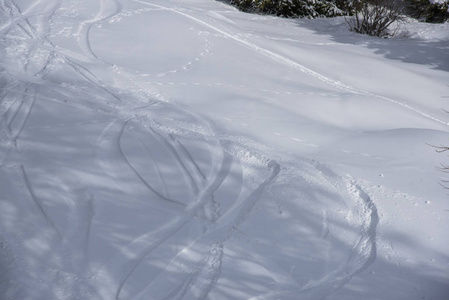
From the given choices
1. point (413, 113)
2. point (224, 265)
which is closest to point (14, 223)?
point (224, 265)

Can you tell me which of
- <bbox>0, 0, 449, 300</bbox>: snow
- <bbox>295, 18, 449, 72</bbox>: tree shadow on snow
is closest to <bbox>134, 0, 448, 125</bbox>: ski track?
<bbox>0, 0, 449, 300</bbox>: snow

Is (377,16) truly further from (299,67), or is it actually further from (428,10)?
Answer: (299,67)

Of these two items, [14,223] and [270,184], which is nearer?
[14,223]

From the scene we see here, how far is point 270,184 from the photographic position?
439 cm

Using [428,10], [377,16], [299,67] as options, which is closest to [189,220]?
[299,67]

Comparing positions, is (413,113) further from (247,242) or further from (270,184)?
(247,242)

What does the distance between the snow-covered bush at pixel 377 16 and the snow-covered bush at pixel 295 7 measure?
135cm

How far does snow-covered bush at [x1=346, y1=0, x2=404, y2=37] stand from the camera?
10335mm

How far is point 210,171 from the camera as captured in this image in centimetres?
452

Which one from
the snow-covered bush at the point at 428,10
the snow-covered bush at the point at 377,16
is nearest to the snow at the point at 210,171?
the snow-covered bush at the point at 377,16

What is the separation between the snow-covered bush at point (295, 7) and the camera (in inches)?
474

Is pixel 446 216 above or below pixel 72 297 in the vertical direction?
above

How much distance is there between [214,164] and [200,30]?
4.66m

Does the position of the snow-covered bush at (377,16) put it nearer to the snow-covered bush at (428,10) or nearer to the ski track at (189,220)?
the snow-covered bush at (428,10)
